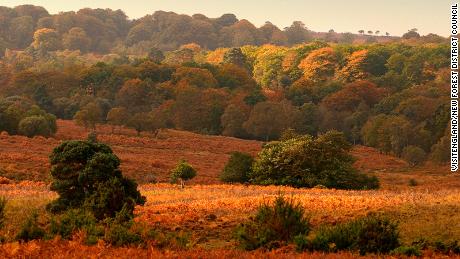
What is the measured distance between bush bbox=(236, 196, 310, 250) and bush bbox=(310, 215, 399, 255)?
5.05ft

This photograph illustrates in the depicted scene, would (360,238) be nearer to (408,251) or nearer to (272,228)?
(408,251)

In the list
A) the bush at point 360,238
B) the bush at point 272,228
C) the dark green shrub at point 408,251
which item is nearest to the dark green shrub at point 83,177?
the bush at point 272,228

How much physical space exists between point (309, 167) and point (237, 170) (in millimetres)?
6156

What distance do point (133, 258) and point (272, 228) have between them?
602cm

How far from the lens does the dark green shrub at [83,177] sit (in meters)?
22.5

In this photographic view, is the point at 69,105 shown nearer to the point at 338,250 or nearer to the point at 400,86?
the point at 400,86

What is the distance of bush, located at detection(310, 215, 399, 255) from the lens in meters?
14.9

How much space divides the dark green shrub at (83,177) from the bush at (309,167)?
2307 centimetres

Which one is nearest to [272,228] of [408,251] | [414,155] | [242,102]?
[408,251]

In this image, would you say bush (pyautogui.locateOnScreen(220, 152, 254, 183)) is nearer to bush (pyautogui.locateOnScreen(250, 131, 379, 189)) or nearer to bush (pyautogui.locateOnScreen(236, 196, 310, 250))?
bush (pyautogui.locateOnScreen(250, 131, 379, 189))

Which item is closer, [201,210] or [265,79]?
[201,210]

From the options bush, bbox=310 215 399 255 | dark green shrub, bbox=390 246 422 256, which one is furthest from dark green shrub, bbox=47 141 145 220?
dark green shrub, bbox=390 246 422 256

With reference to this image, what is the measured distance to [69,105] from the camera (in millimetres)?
101438

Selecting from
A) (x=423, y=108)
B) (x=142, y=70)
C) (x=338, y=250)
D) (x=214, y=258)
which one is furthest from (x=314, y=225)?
(x=142, y=70)
